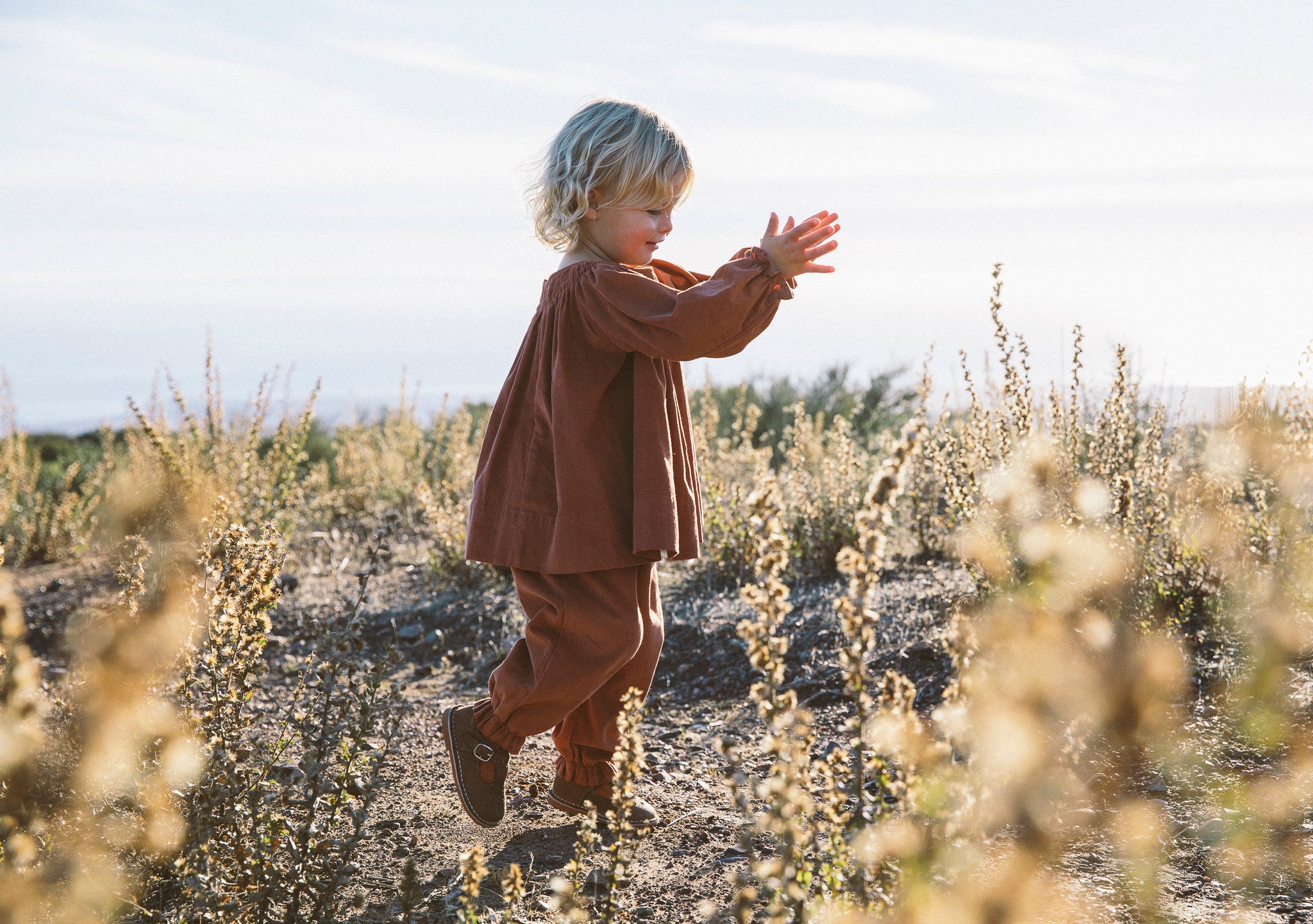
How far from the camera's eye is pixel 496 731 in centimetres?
275

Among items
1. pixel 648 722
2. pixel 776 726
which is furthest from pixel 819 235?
pixel 648 722

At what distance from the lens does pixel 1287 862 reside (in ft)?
7.16

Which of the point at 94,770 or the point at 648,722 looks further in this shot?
the point at 648,722

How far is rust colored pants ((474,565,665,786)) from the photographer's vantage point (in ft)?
8.56

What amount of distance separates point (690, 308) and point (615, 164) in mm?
556

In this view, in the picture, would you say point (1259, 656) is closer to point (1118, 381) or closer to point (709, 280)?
point (1118, 381)

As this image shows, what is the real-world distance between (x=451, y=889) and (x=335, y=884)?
0.47 metres

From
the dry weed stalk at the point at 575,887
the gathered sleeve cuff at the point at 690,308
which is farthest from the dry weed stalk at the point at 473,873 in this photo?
the gathered sleeve cuff at the point at 690,308

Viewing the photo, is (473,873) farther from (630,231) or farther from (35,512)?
(35,512)

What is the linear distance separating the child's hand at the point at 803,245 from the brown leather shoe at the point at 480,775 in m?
1.49

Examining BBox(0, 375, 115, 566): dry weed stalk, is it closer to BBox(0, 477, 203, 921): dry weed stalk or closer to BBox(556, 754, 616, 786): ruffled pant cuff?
BBox(0, 477, 203, 921): dry weed stalk

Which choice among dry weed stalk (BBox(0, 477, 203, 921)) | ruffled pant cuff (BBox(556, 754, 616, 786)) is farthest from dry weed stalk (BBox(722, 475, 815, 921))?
ruffled pant cuff (BBox(556, 754, 616, 786))

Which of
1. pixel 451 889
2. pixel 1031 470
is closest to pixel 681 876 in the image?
pixel 451 889

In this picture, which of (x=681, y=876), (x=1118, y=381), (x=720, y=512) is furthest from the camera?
(x=720, y=512)
